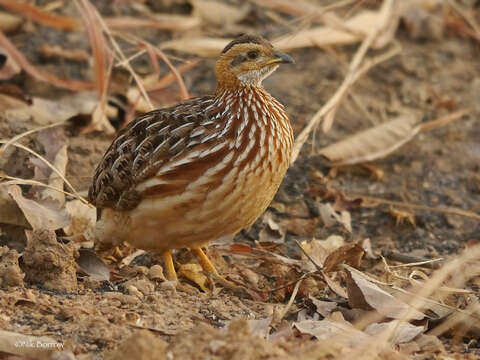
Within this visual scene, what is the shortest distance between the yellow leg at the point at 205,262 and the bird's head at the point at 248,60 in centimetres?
114

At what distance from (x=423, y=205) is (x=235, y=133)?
2620 millimetres

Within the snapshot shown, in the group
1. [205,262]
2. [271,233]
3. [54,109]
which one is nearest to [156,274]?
[205,262]

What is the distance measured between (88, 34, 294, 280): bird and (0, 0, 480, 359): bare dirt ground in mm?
320

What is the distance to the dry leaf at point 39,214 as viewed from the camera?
19.5ft

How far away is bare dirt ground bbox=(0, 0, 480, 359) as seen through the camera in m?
4.50

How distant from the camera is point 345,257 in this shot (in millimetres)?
5656

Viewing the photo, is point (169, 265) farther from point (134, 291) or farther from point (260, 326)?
point (260, 326)

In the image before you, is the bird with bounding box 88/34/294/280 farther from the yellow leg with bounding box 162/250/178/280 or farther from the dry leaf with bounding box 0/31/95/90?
the dry leaf with bounding box 0/31/95/90

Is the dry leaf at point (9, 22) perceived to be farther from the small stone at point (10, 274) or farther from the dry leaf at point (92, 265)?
the small stone at point (10, 274)

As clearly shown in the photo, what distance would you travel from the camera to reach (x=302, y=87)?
9.12 metres

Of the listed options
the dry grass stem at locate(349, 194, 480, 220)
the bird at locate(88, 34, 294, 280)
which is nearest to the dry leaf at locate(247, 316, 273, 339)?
the bird at locate(88, 34, 294, 280)

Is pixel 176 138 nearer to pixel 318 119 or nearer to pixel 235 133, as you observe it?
pixel 235 133

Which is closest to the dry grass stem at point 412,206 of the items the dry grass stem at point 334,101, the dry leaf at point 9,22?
the dry grass stem at point 334,101

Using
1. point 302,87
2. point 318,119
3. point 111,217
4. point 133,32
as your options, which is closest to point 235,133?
point 111,217
